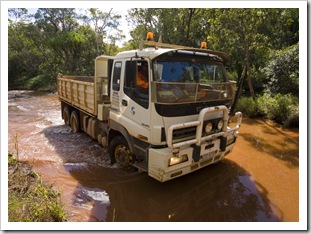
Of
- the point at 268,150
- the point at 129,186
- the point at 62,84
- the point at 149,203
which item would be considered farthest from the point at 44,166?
the point at 268,150

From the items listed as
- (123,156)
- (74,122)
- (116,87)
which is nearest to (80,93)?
(74,122)

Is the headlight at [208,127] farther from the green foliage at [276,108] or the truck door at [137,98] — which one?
the green foliage at [276,108]

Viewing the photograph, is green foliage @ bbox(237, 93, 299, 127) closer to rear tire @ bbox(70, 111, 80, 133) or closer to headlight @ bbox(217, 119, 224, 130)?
Result: headlight @ bbox(217, 119, 224, 130)

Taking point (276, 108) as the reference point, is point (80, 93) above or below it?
above

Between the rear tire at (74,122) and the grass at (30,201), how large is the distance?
10.1 feet

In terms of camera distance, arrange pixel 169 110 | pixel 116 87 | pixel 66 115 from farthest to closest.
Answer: pixel 66 115, pixel 116 87, pixel 169 110

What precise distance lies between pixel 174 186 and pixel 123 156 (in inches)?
46.9

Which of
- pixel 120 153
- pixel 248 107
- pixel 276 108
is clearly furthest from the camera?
pixel 248 107

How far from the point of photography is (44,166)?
5383 millimetres

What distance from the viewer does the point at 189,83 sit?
3.96 metres

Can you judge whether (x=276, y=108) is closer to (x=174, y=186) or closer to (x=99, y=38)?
(x=174, y=186)

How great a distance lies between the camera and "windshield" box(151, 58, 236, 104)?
3.78 meters

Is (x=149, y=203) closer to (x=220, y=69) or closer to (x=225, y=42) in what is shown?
(x=220, y=69)

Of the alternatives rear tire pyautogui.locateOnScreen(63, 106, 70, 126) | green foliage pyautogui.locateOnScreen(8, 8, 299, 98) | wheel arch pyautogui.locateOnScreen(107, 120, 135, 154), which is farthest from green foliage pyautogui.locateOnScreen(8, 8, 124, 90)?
wheel arch pyautogui.locateOnScreen(107, 120, 135, 154)
